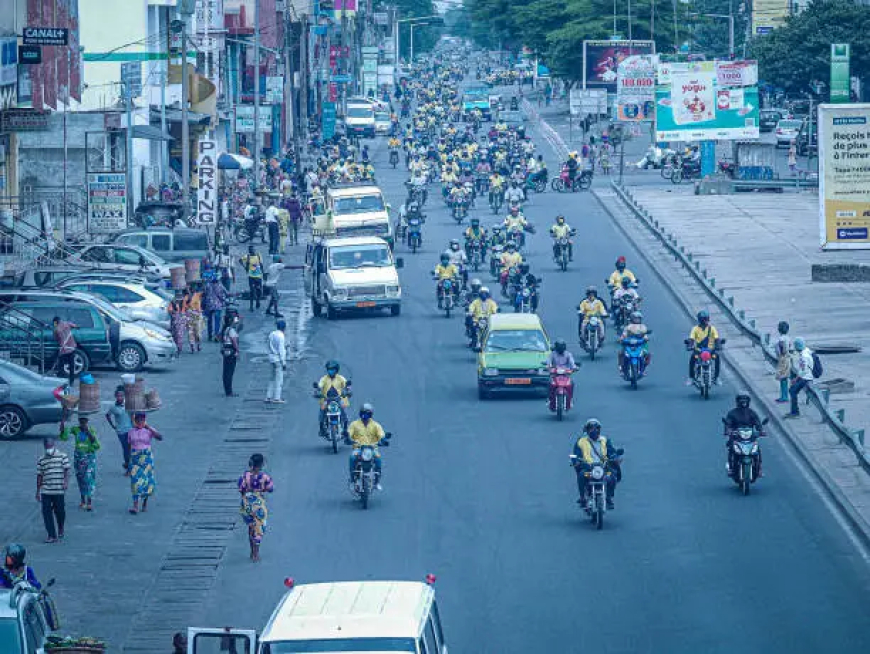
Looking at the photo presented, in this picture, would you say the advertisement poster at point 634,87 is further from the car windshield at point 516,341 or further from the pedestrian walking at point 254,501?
the pedestrian walking at point 254,501

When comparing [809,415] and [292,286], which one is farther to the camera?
[292,286]

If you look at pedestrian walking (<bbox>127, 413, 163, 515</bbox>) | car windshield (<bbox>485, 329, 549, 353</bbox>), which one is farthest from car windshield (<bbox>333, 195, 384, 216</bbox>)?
pedestrian walking (<bbox>127, 413, 163, 515</bbox>)

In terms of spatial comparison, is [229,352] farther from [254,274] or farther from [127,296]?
[254,274]

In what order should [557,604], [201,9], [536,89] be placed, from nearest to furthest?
[557,604] → [201,9] → [536,89]

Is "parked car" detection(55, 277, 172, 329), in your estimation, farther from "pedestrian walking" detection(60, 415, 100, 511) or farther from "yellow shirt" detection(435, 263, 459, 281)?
"pedestrian walking" detection(60, 415, 100, 511)

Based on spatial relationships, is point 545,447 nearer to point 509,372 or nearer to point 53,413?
point 509,372

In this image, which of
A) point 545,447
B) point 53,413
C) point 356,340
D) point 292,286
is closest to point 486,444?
point 545,447

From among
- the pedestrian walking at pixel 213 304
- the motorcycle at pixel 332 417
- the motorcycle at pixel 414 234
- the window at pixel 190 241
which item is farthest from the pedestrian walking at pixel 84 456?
the motorcycle at pixel 414 234
